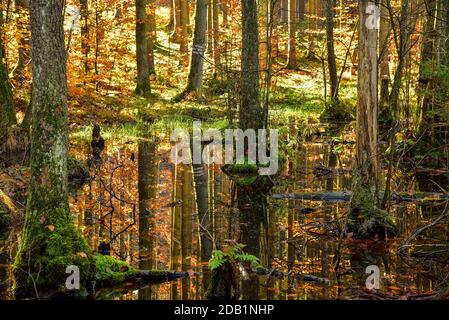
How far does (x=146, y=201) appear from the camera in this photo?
1260cm

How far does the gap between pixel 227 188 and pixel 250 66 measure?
3137mm

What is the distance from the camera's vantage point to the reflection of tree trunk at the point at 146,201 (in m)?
8.95

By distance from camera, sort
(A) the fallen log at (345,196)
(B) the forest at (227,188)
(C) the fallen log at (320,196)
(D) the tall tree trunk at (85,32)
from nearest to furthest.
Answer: (B) the forest at (227,188), (A) the fallen log at (345,196), (C) the fallen log at (320,196), (D) the tall tree trunk at (85,32)

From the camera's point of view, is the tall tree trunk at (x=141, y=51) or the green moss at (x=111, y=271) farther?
the tall tree trunk at (x=141, y=51)

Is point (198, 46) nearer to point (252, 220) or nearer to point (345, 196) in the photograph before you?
point (345, 196)

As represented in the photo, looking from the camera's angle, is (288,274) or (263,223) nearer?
(288,274)

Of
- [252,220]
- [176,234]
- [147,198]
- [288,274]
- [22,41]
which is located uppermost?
[22,41]

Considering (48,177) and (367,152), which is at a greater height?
(367,152)

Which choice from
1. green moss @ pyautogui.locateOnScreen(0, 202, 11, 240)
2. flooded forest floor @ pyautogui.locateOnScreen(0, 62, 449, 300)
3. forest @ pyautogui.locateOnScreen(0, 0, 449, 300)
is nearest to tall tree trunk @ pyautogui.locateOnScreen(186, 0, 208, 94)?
forest @ pyautogui.locateOnScreen(0, 0, 449, 300)

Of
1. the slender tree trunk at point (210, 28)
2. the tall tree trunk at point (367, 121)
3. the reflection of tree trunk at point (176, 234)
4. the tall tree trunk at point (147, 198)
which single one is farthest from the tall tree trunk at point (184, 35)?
the tall tree trunk at point (367, 121)

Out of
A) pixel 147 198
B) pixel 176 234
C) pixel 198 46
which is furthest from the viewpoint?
pixel 198 46

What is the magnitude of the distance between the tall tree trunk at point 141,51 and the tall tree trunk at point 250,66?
12.1 meters

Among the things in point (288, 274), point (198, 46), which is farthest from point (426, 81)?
point (198, 46)

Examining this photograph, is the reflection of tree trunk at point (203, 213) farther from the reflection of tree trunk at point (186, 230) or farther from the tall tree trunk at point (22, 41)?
the tall tree trunk at point (22, 41)
